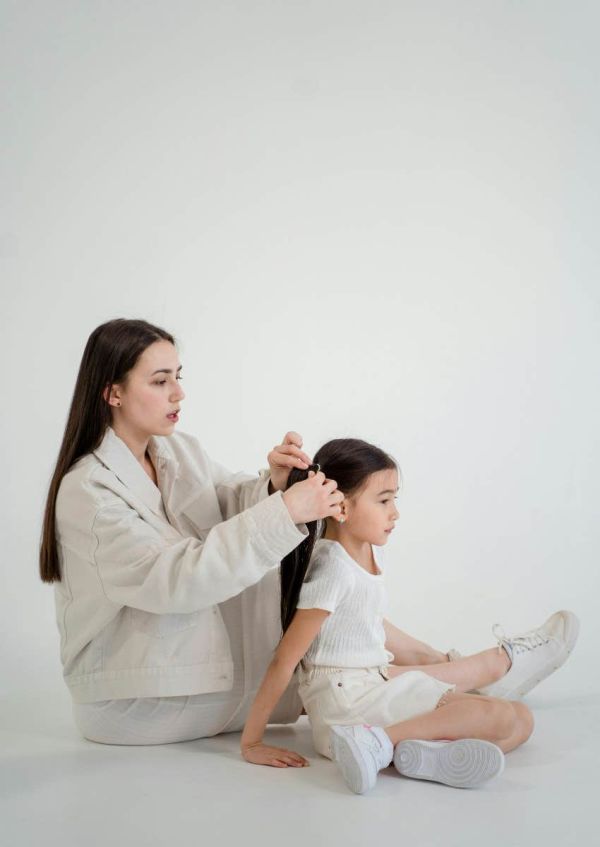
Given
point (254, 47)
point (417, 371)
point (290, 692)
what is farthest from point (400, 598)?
point (254, 47)

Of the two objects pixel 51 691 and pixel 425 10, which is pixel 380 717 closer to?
pixel 51 691

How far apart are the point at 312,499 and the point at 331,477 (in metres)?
0.27

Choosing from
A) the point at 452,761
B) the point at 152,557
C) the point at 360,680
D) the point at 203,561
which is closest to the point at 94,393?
the point at 152,557

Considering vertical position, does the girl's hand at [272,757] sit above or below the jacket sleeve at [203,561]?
below

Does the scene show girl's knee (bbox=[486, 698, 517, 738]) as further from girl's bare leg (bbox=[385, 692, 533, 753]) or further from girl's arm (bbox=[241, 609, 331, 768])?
girl's arm (bbox=[241, 609, 331, 768])

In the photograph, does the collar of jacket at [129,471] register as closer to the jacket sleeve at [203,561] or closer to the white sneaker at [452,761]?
the jacket sleeve at [203,561]

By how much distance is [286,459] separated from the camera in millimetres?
2455

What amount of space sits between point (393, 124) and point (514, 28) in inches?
31.9

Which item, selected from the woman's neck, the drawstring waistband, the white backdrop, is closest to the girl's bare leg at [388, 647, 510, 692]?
the drawstring waistband

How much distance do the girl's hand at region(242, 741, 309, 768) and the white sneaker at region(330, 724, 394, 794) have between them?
0.20 meters

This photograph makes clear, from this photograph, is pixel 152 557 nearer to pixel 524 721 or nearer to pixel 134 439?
pixel 134 439

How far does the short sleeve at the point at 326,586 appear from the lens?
2287 millimetres

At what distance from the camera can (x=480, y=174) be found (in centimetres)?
536

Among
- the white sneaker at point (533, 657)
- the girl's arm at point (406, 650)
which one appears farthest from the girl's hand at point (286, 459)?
the white sneaker at point (533, 657)
